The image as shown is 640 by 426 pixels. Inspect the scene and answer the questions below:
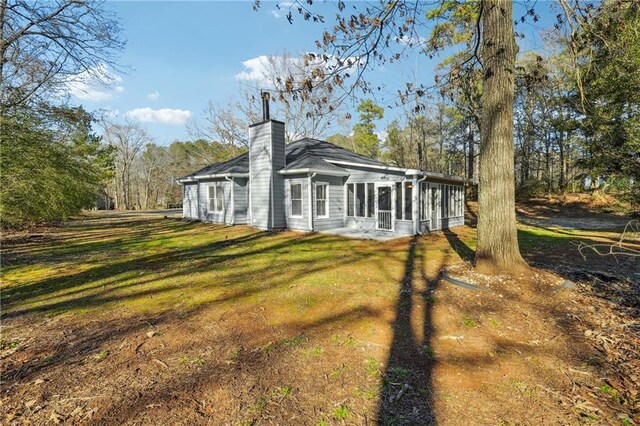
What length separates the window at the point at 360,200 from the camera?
1393 centimetres

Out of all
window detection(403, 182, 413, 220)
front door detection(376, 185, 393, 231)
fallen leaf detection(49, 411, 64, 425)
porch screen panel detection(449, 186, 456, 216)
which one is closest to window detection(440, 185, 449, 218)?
porch screen panel detection(449, 186, 456, 216)

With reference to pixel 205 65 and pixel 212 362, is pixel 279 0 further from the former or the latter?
pixel 205 65

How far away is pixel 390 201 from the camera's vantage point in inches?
514

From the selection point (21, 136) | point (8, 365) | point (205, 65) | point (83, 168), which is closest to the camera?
point (8, 365)

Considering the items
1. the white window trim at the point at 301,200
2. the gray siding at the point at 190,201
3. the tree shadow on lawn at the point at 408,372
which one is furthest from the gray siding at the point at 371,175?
the gray siding at the point at 190,201

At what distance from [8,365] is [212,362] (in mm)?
2058

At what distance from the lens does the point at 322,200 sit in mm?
13617

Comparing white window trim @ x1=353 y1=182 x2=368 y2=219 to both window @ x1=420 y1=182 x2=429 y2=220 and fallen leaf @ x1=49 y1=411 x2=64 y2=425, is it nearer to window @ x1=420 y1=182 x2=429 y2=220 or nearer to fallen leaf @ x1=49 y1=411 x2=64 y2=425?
window @ x1=420 y1=182 x2=429 y2=220

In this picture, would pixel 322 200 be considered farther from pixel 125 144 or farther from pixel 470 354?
pixel 125 144

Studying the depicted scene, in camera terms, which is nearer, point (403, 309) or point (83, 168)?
point (403, 309)

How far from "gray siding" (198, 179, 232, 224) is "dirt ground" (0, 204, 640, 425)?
8679 mm

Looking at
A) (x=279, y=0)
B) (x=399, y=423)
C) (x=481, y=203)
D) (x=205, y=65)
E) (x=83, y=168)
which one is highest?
(x=205, y=65)

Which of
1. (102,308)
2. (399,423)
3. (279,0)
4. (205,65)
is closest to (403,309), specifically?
(399,423)

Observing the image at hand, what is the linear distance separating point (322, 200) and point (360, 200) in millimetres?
1737
